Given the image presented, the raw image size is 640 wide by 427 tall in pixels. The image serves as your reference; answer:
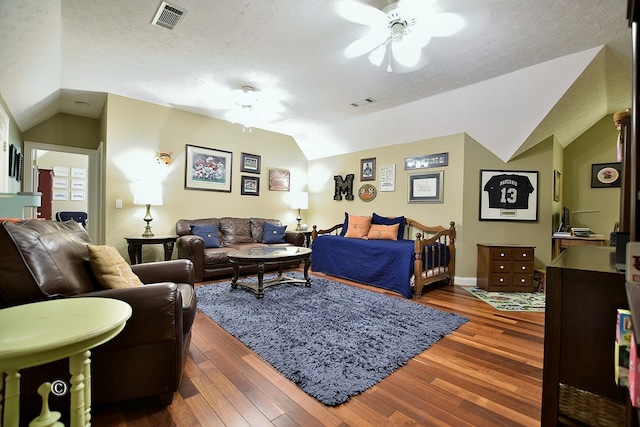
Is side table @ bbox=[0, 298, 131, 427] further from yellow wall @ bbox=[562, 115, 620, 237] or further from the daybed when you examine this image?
yellow wall @ bbox=[562, 115, 620, 237]

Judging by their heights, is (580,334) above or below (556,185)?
below

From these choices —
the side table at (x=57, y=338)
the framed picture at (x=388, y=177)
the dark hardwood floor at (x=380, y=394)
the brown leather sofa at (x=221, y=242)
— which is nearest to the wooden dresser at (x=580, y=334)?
the dark hardwood floor at (x=380, y=394)

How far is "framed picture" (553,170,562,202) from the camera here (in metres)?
3.84

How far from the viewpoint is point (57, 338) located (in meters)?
0.83

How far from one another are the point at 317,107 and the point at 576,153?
4.11m

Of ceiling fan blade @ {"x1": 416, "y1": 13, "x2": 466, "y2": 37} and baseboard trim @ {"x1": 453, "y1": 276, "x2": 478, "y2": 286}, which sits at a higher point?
ceiling fan blade @ {"x1": 416, "y1": 13, "x2": 466, "y2": 37}

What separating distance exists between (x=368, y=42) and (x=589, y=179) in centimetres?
429

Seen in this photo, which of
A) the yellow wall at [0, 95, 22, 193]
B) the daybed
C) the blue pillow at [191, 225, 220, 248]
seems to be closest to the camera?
the yellow wall at [0, 95, 22, 193]

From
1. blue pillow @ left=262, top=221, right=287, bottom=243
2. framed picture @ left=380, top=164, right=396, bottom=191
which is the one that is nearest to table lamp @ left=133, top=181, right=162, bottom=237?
blue pillow @ left=262, top=221, right=287, bottom=243

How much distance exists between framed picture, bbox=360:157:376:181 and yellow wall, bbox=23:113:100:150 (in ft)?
14.8

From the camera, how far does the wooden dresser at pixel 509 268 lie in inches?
138

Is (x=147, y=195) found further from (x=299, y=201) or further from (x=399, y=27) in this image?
(x=399, y=27)

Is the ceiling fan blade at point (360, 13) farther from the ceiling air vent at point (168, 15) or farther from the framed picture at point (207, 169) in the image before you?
the framed picture at point (207, 169)

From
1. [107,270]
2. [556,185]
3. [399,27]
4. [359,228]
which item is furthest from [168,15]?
[556,185]
